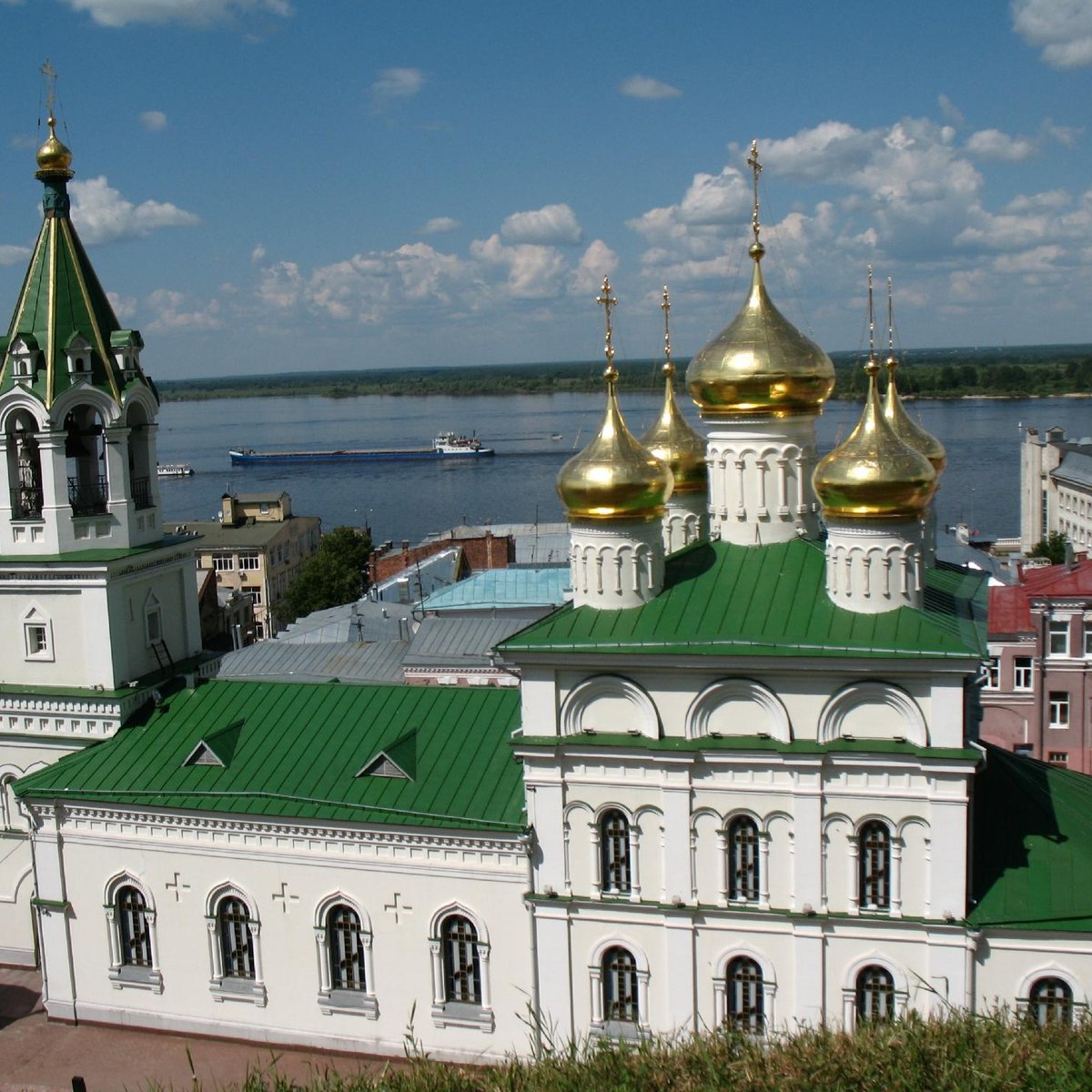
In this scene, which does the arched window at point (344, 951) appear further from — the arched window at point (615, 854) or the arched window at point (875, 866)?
the arched window at point (875, 866)

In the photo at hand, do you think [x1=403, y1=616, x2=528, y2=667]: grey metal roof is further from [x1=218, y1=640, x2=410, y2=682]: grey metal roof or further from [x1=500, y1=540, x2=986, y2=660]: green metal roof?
[x1=500, y1=540, x2=986, y2=660]: green metal roof

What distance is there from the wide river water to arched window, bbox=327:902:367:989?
697cm

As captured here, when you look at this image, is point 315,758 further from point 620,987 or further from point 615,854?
point 620,987

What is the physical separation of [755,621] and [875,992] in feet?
11.4

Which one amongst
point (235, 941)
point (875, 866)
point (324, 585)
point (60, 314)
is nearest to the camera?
point (875, 866)

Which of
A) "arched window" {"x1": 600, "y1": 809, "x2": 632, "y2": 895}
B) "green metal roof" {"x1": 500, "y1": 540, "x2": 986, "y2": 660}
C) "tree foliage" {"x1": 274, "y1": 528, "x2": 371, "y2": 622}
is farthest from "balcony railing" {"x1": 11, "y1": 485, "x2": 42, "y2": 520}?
"tree foliage" {"x1": 274, "y1": 528, "x2": 371, "y2": 622}

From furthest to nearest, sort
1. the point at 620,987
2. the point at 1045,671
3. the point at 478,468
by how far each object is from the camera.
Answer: the point at 478,468 → the point at 1045,671 → the point at 620,987

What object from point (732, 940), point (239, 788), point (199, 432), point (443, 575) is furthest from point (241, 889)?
point (199, 432)

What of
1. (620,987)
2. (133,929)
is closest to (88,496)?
(133,929)

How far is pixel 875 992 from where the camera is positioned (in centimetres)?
1142

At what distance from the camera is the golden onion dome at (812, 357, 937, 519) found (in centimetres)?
1143

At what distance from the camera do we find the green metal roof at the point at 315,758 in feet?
41.7

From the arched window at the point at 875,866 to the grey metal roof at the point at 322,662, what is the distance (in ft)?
43.6

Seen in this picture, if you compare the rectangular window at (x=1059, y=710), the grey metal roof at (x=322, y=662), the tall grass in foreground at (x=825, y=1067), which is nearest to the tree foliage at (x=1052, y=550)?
the rectangular window at (x=1059, y=710)
